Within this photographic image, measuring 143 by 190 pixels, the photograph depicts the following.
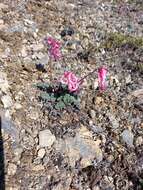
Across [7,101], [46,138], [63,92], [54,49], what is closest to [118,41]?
[54,49]

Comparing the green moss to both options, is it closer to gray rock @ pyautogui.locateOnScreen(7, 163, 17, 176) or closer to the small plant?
the small plant

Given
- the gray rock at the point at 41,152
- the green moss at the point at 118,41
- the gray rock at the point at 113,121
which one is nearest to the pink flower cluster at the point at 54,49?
the green moss at the point at 118,41

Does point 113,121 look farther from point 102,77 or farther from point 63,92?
point 63,92

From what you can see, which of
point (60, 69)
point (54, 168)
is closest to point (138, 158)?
point (54, 168)

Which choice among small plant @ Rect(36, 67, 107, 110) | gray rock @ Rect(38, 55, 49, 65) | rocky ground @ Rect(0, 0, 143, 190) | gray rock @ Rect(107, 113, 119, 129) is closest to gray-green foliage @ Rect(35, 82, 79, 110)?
small plant @ Rect(36, 67, 107, 110)

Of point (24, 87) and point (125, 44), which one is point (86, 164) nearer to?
point (24, 87)
